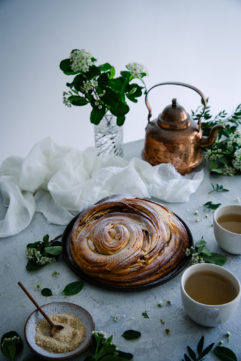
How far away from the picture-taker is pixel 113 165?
6.56 feet

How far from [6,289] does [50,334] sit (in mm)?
281

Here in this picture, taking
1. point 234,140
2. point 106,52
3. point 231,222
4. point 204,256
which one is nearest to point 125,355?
point 204,256

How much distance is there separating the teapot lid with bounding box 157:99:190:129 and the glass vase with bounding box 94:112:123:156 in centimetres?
20

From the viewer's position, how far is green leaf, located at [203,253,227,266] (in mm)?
1537

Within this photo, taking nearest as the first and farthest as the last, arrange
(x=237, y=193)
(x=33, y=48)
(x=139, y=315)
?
(x=139, y=315)
(x=237, y=193)
(x=33, y=48)

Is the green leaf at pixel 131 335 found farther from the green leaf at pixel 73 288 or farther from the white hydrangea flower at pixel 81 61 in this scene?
the white hydrangea flower at pixel 81 61

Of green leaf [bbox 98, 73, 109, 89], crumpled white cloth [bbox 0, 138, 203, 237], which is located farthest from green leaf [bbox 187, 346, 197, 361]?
green leaf [bbox 98, 73, 109, 89]

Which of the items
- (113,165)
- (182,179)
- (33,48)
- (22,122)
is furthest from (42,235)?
(33,48)

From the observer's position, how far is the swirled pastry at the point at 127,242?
147 centimetres

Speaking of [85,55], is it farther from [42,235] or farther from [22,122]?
[22,122]

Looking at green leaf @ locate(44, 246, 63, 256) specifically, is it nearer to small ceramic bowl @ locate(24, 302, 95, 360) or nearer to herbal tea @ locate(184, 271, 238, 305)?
small ceramic bowl @ locate(24, 302, 95, 360)

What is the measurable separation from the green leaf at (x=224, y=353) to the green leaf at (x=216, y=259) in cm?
33

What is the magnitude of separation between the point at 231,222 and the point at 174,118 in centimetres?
54

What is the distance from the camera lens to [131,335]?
4.32 feet
